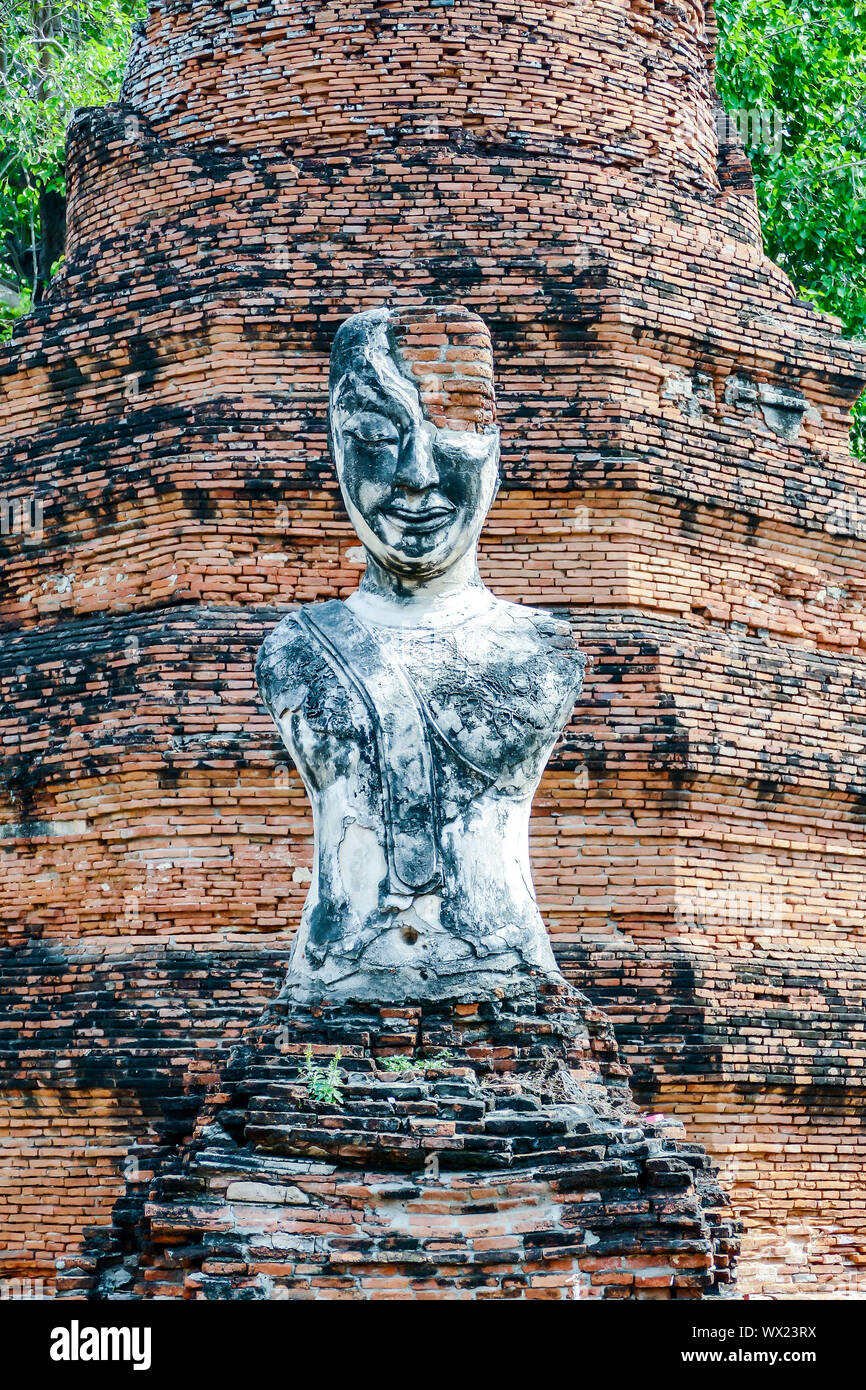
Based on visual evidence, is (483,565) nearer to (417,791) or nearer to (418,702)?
(418,702)

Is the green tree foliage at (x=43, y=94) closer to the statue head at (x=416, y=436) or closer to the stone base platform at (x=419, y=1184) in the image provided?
the statue head at (x=416, y=436)

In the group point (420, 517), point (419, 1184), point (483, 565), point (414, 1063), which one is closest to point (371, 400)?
point (420, 517)

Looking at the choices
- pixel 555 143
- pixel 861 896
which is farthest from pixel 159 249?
pixel 861 896

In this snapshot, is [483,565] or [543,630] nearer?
[543,630]

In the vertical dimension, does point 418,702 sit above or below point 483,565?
below

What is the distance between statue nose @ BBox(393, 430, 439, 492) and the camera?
654cm

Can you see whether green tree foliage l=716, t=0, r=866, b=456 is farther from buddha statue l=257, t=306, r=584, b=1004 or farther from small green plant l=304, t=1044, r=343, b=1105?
small green plant l=304, t=1044, r=343, b=1105

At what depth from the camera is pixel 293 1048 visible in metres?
6.07

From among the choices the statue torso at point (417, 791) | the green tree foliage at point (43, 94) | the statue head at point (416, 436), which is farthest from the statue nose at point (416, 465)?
the green tree foliage at point (43, 94)

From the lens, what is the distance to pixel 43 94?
60.4 ft

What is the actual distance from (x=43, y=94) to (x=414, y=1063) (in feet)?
48.7

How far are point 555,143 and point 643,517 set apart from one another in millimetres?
2546

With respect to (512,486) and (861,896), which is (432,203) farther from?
(861,896)

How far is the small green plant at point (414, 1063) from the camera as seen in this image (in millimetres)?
5965
